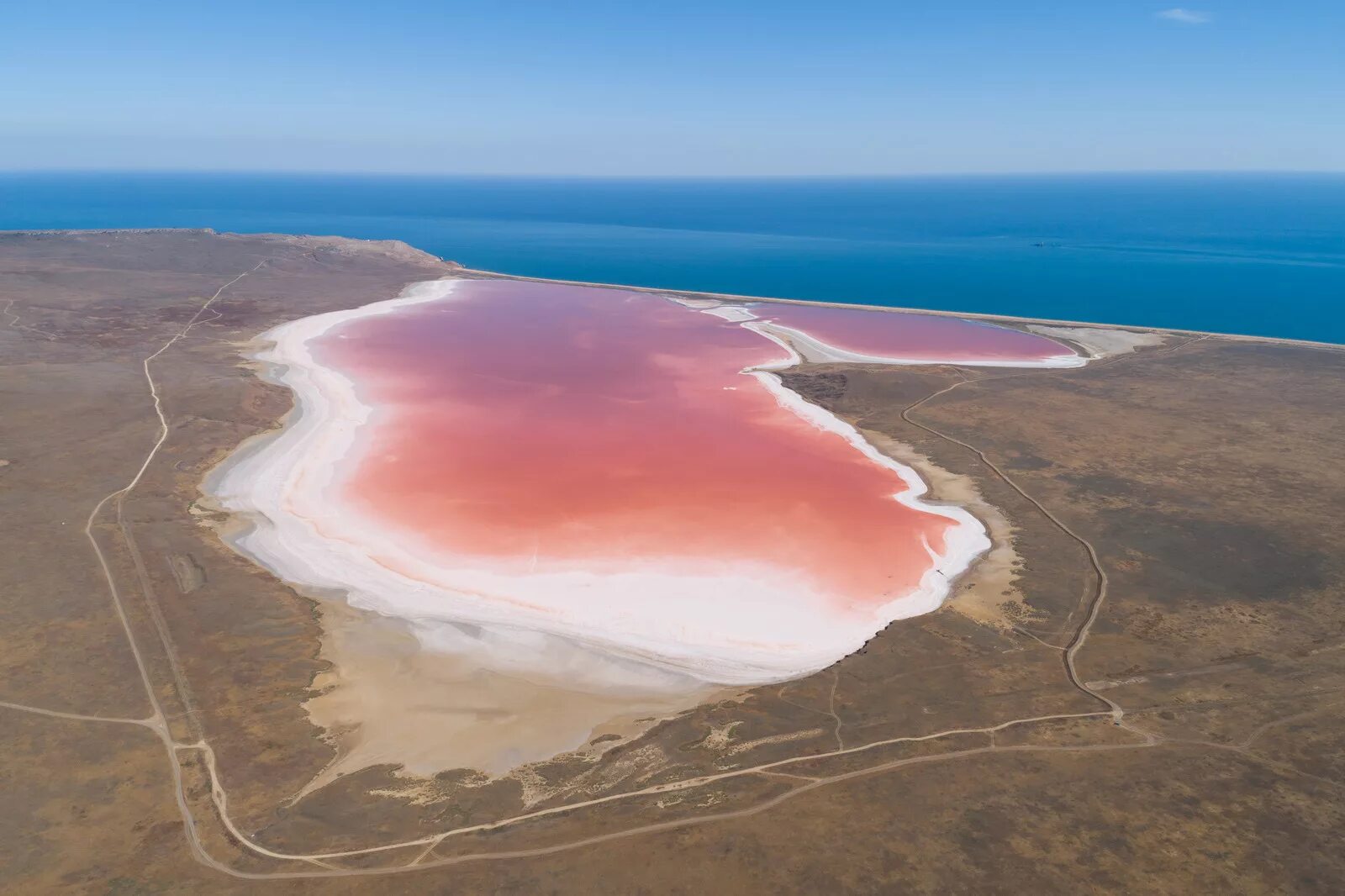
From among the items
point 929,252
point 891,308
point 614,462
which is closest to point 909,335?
point 891,308

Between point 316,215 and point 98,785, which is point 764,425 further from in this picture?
point 316,215

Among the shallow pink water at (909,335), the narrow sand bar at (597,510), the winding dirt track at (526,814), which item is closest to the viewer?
the winding dirt track at (526,814)

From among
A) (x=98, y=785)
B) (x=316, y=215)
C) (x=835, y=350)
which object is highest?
(x=316, y=215)

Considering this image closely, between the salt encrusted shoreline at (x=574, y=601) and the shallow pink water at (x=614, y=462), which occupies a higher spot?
the shallow pink water at (x=614, y=462)

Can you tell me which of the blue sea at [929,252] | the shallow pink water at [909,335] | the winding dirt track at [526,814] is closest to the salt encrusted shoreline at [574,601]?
the winding dirt track at [526,814]

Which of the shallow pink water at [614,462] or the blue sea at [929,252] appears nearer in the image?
the shallow pink water at [614,462]

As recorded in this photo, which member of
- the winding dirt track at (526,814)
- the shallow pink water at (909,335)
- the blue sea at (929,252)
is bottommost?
the winding dirt track at (526,814)

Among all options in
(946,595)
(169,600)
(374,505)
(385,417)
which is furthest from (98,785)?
(385,417)

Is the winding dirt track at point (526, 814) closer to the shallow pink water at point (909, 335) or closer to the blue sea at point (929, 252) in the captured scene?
the shallow pink water at point (909, 335)
